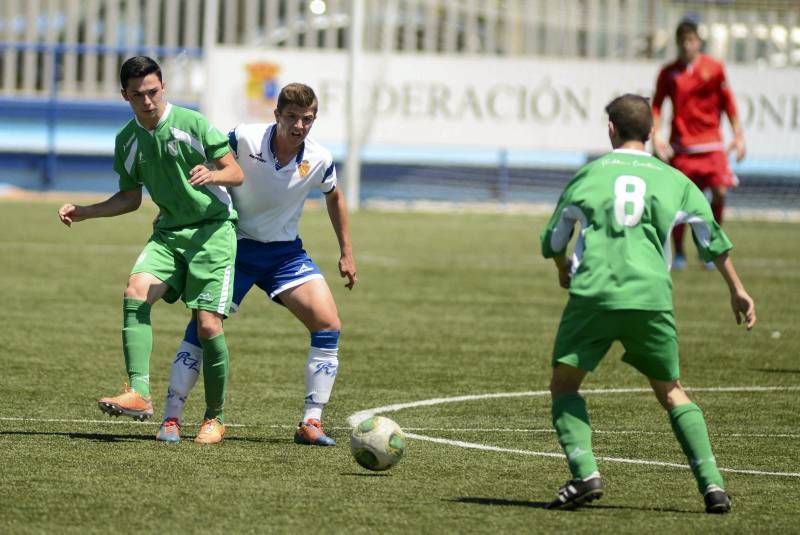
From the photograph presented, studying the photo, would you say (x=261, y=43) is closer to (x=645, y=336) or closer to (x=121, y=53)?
(x=121, y=53)

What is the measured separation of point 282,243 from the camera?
8320 mm

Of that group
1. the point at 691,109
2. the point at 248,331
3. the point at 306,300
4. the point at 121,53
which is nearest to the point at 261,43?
the point at 121,53

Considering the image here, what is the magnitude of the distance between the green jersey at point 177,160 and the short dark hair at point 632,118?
217 centimetres

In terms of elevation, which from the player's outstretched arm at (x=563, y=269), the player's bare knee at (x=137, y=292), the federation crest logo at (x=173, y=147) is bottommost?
the player's bare knee at (x=137, y=292)

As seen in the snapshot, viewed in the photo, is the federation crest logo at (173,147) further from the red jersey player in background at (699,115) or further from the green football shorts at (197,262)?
the red jersey player in background at (699,115)

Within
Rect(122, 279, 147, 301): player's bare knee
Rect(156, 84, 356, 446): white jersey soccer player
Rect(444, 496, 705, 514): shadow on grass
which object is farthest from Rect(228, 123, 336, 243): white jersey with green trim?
Rect(444, 496, 705, 514): shadow on grass

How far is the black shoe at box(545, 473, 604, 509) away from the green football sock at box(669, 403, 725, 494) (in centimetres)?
40

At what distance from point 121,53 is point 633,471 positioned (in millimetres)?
25567

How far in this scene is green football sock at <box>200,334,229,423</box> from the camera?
8.01 meters

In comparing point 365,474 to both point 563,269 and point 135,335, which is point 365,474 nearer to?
point 563,269

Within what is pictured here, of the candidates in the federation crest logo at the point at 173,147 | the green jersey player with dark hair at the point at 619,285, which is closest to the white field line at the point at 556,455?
the green jersey player with dark hair at the point at 619,285

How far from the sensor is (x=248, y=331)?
12727 mm

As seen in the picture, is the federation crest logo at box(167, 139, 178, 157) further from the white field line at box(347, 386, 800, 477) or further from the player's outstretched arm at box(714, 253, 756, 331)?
the player's outstretched arm at box(714, 253, 756, 331)

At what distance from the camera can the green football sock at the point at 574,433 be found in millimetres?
6371
